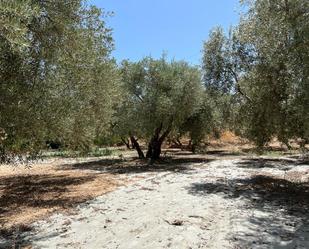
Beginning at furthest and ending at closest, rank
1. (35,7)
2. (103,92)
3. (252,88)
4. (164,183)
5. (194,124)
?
(194,124), (164,183), (252,88), (103,92), (35,7)

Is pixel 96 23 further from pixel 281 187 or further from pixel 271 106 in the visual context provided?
pixel 281 187

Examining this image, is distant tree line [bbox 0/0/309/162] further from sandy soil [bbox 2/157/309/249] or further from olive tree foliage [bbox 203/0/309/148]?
sandy soil [bbox 2/157/309/249]

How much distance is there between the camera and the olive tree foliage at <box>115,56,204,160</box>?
29250 millimetres

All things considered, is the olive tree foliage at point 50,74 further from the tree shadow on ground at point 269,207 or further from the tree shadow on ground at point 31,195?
the tree shadow on ground at point 269,207

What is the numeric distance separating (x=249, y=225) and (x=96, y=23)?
7.34 meters

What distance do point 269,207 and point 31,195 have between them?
8928mm


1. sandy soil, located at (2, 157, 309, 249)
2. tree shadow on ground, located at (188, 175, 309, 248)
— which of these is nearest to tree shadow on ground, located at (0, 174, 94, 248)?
sandy soil, located at (2, 157, 309, 249)

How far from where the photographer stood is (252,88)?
725 inches

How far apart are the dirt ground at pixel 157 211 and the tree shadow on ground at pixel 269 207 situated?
0.07 ft

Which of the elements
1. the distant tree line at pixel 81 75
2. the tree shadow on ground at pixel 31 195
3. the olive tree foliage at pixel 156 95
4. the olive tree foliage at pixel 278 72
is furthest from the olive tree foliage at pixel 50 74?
the olive tree foliage at pixel 156 95

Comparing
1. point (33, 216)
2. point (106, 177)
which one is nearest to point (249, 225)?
point (33, 216)

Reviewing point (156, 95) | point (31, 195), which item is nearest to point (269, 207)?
point (31, 195)

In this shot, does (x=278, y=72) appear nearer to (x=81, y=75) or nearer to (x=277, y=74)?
(x=277, y=74)

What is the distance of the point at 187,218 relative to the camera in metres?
12.3
